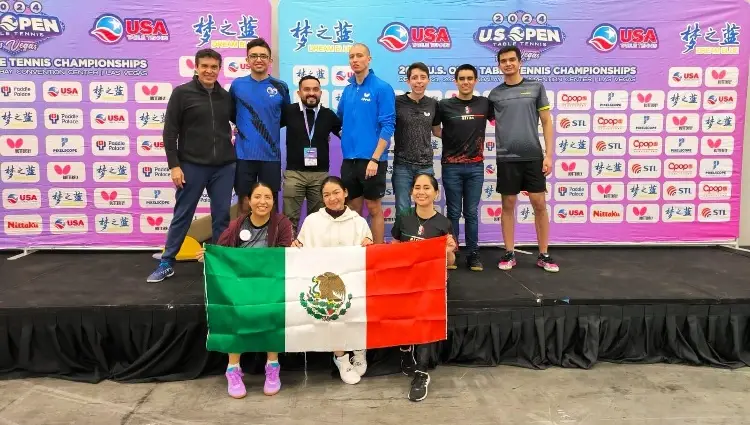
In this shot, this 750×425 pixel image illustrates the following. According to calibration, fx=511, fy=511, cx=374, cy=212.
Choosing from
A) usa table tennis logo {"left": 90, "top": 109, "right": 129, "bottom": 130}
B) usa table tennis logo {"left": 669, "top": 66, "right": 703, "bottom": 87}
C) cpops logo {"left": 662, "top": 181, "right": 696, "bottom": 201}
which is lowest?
cpops logo {"left": 662, "top": 181, "right": 696, "bottom": 201}

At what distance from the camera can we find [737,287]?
10.5 feet

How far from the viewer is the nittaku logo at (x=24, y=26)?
4066 millimetres

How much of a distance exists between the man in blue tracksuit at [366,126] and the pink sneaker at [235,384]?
139 cm

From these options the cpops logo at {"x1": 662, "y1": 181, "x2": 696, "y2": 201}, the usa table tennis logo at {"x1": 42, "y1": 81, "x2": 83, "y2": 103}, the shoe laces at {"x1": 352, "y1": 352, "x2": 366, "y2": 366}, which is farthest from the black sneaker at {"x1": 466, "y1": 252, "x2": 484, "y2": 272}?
the usa table tennis logo at {"x1": 42, "y1": 81, "x2": 83, "y2": 103}

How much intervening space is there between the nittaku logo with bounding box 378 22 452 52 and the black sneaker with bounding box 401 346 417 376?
2.55m

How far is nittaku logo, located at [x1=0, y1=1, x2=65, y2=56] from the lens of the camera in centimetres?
407

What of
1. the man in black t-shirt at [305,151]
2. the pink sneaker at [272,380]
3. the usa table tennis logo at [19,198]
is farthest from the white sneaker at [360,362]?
the usa table tennis logo at [19,198]

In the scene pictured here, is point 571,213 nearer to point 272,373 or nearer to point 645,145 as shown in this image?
point 645,145

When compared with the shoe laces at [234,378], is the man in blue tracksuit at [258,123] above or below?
above

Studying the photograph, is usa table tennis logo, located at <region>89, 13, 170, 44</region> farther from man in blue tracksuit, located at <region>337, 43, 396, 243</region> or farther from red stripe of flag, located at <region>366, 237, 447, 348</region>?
red stripe of flag, located at <region>366, 237, 447, 348</region>

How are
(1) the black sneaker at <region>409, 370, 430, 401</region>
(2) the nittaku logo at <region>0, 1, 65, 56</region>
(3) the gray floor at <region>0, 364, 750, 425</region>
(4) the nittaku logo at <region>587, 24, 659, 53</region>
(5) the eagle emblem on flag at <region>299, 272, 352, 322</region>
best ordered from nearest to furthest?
(3) the gray floor at <region>0, 364, 750, 425</region> < (1) the black sneaker at <region>409, 370, 430, 401</region> < (5) the eagle emblem on flag at <region>299, 272, 352, 322</region> < (2) the nittaku logo at <region>0, 1, 65, 56</region> < (4) the nittaku logo at <region>587, 24, 659, 53</region>

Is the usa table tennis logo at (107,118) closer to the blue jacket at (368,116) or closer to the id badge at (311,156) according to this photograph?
the id badge at (311,156)

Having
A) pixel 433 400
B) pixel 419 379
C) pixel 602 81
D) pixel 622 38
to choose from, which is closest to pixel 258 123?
pixel 419 379

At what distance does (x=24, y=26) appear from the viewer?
4066 mm
